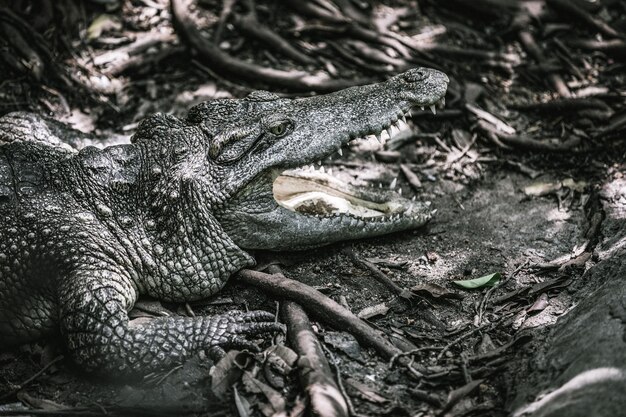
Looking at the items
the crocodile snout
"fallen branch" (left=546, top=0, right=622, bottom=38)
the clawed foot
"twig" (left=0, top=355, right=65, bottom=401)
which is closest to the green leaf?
the clawed foot

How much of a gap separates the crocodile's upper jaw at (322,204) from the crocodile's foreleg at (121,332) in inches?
28.3

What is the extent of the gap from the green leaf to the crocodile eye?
157cm

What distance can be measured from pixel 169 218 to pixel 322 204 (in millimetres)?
1211

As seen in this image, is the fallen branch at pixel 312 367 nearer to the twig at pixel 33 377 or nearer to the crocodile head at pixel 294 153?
the crocodile head at pixel 294 153

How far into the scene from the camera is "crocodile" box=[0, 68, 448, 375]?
3879mm

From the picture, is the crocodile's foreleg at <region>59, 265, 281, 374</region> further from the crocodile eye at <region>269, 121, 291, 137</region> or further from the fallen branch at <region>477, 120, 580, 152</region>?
the fallen branch at <region>477, 120, 580, 152</region>

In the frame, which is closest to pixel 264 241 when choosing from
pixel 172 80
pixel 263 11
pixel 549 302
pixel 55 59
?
pixel 549 302

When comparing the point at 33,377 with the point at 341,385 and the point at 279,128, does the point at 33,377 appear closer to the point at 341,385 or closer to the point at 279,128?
the point at 341,385

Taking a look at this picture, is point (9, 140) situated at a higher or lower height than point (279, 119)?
lower

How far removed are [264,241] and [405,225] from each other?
1.09 metres

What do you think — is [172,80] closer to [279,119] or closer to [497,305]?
[279,119]

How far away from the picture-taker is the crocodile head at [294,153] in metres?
4.40

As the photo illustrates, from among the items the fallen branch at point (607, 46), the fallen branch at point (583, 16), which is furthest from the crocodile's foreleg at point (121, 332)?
the fallen branch at point (583, 16)

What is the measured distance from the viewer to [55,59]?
652 cm
